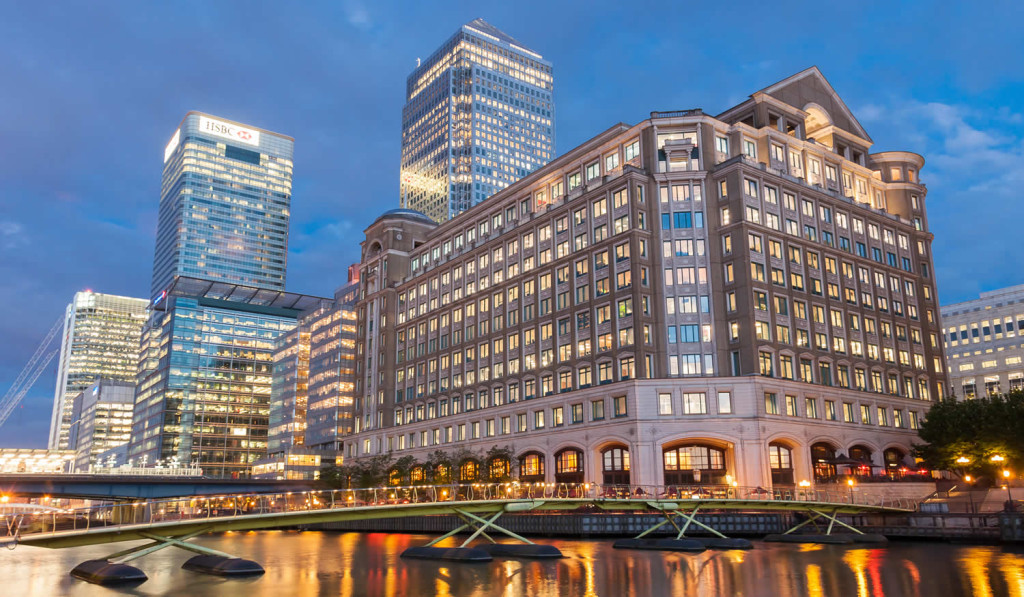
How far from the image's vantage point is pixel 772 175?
100062 mm

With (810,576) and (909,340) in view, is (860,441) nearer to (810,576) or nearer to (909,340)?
(909,340)

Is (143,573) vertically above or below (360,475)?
below

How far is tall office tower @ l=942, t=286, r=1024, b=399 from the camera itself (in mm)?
169500

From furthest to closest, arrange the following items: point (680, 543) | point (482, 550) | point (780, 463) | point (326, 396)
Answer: point (326, 396) → point (780, 463) → point (680, 543) → point (482, 550)

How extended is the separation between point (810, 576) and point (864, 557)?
12677mm

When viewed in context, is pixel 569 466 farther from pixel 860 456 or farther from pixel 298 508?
pixel 298 508

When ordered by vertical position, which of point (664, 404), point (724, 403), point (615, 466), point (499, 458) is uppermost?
point (664, 404)

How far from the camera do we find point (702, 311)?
9506 cm

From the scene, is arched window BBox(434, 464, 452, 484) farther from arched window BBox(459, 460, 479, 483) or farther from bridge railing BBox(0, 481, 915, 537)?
bridge railing BBox(0, 481, 915, 537)

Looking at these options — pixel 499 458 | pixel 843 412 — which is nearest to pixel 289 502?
pixel 499 458

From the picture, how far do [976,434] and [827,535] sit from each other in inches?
1375

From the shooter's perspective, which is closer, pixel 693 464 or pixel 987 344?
pixel 693 464

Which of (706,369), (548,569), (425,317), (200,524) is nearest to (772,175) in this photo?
(706,369)

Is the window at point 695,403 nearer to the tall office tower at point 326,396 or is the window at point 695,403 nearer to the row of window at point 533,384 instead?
the row of window at point 533,384
